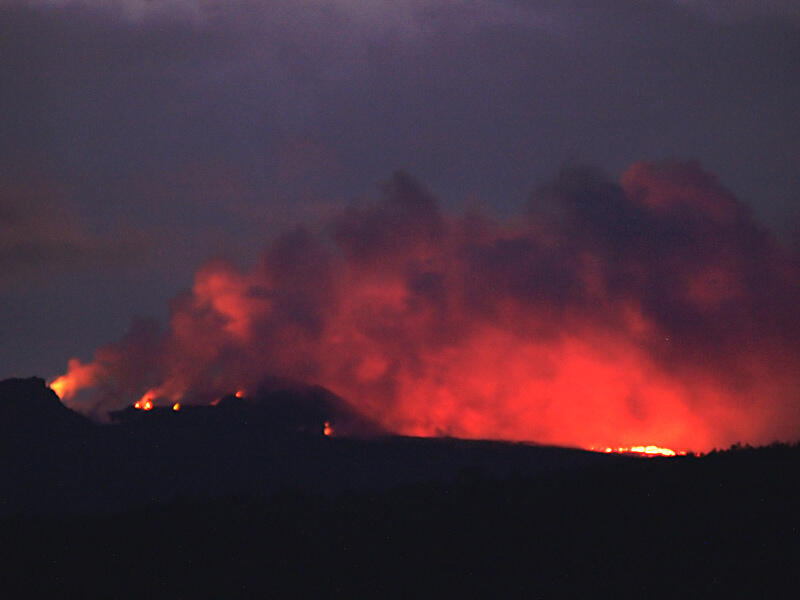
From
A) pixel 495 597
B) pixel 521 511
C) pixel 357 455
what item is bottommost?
pixel 495 597

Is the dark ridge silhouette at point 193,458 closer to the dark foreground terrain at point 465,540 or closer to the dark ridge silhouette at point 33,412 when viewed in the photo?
the dark ridge silhouette at point 33,412

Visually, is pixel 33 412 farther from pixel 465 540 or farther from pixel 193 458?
pixel 465 540

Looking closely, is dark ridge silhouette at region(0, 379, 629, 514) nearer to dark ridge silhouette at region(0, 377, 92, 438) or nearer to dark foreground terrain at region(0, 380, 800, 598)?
dark ridge silhouette at region(0, 377, 92, 438)

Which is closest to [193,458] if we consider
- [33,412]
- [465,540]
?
[33,412]

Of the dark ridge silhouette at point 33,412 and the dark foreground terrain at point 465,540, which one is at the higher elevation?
the dark ridge silhouette at point 33,412

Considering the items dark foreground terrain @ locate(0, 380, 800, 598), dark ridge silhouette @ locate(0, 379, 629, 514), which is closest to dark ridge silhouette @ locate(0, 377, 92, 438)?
dark ridge silhouette @ locate(0, 379, 629, 514)

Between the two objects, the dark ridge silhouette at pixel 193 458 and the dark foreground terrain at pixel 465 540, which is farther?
the dark ridge silhouette at pixel 193 458


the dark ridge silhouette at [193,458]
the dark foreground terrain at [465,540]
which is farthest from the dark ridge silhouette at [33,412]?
the dark foreground terrain at [465,540]

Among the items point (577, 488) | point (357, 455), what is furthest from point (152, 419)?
point (577, 488)

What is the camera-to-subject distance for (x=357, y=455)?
13425 cm

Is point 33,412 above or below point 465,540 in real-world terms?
above

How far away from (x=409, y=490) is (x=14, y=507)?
77147mm

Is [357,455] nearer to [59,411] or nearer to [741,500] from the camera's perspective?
[59,411]

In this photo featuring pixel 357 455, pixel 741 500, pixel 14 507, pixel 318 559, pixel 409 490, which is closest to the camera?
pixel 741 500
